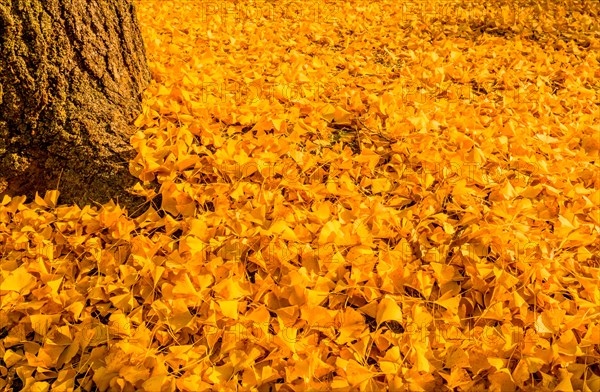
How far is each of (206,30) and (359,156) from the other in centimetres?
176

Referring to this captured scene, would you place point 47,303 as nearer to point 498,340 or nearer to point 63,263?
point 63,263

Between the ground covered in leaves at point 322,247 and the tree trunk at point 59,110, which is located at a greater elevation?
the tree trunk at point 59,110

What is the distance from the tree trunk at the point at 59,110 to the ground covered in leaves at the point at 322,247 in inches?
3.7

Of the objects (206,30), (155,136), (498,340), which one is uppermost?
(206,30)

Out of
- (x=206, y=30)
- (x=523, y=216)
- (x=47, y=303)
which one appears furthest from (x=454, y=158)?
(x=206, y=30)

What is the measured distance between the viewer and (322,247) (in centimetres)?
168

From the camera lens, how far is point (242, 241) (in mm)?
1705

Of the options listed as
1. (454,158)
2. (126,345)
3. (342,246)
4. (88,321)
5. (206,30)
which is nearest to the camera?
(126,345)

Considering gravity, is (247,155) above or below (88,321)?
above

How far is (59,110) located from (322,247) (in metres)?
1.16

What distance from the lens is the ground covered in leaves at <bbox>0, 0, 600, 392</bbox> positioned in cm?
140

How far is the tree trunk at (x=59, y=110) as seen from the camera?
187 centimetres

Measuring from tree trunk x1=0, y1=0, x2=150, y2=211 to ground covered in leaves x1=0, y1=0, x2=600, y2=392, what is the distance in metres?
0.09

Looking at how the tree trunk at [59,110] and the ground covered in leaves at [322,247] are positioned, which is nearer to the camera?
the ground covered in leaves at [322,247]
